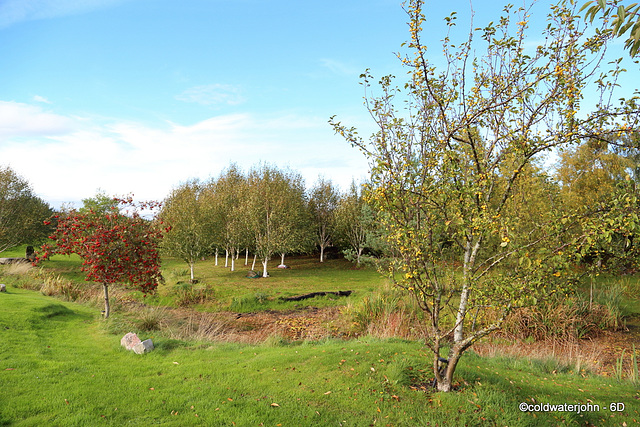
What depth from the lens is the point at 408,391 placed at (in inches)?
241

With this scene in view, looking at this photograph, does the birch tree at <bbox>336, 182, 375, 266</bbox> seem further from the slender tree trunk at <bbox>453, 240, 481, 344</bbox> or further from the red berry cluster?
the slender tree trunk at <bbox>453, 240, 481, 344</bbox>

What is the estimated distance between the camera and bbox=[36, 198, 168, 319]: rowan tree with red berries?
12.5 m

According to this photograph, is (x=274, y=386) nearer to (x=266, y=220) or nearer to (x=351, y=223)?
(x=266, y=220)

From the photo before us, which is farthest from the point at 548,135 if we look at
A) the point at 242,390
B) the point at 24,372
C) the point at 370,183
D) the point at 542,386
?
the point at 24,372

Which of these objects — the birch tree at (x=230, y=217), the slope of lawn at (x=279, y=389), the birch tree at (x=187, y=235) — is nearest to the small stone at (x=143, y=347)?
the slope of lawn at (x=279, y=389)

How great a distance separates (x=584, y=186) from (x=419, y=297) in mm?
28475

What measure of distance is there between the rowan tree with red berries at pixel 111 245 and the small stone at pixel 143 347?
4.75m

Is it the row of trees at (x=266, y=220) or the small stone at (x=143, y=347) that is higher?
the row of trees at (x=266, y=220)

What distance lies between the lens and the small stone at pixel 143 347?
8.66m

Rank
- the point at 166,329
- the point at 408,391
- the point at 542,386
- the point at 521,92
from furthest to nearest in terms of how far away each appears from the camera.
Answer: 1. the point at 166,329
2. the point at 542,386
3. the point at 408,391
4. the point at 521,92

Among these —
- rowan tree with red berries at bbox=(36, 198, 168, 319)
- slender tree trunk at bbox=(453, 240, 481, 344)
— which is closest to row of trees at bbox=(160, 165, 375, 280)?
rowan tree with red berries at bbox=(36, 198, 168, 319)

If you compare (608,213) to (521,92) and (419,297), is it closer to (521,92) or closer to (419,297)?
(521,92)

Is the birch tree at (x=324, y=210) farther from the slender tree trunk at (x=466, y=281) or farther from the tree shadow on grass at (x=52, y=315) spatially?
the slender tree trunk at (x=466, y=281)

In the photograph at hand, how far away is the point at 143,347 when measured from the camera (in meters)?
8.68
